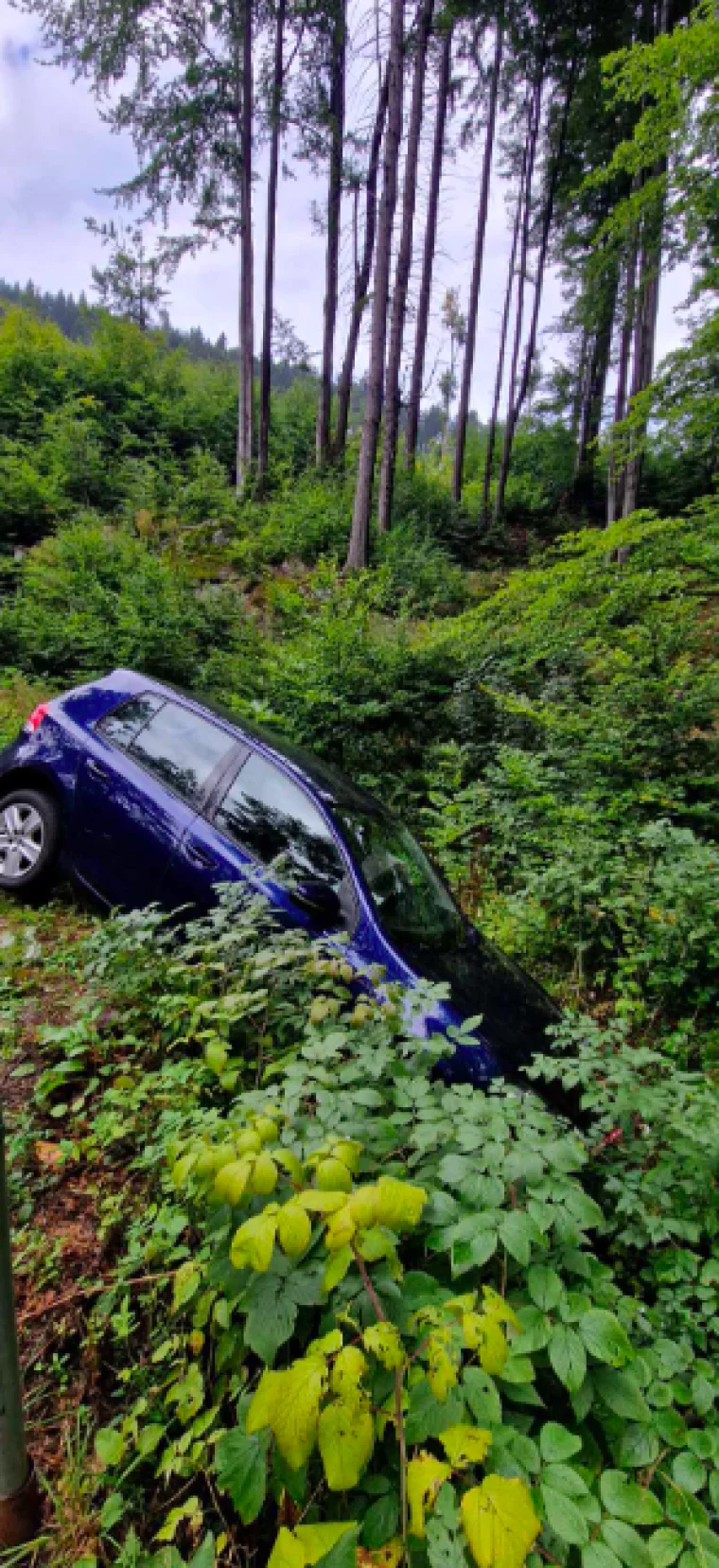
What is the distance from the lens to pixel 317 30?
1355cm

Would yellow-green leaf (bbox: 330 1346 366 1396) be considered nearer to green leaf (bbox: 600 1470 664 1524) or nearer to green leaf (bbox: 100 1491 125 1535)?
green leaf (bbox: 600 1470 664 1524)

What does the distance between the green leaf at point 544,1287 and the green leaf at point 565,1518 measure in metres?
0.25

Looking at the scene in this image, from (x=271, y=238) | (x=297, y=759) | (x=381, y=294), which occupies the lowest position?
(x=297, y=759)

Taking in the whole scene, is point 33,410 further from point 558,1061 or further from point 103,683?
point 558,1061

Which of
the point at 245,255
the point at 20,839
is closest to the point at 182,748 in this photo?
the point at 20,839

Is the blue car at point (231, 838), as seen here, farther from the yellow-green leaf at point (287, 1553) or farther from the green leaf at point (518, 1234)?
the yellow-green leaf at point (287, 1553)

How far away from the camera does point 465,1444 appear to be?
93cm

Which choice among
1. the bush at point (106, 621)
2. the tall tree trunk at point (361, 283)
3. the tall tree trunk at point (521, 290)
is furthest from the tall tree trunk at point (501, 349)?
the bush at point (106, 621)

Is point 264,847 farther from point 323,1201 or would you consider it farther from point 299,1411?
point 299,1411

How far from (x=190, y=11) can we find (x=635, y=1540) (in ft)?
63.5

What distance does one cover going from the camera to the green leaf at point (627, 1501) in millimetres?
948

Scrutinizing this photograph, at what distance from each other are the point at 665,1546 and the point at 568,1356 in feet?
0.76

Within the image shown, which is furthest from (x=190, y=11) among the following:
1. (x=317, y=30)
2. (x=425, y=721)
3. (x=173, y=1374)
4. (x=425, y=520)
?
(x=173, y=1374)

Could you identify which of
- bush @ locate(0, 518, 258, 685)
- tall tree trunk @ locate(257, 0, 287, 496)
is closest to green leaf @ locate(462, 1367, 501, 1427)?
bush @ locate(0, 518, 258, 685)
